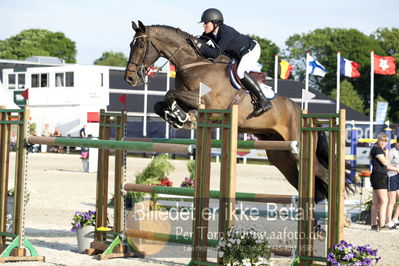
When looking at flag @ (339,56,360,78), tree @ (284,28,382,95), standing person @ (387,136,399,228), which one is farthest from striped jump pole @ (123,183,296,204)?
tree @ (284,28,382,95)

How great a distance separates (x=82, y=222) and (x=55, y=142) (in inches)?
42.3

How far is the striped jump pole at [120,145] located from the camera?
5.14m

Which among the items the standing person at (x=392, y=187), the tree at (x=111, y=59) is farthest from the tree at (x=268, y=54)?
the standing person at (x=392, y=187)

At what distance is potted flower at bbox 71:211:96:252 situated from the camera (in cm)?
661

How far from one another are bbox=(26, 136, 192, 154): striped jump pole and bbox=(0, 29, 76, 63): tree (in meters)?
64.4

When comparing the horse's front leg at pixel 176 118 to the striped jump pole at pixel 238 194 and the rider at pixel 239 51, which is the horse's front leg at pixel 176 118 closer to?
the striped jump pole at pixel 238 194

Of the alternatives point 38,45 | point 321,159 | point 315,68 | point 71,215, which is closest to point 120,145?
point 321,159

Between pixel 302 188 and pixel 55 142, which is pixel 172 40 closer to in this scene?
pixel 55 142

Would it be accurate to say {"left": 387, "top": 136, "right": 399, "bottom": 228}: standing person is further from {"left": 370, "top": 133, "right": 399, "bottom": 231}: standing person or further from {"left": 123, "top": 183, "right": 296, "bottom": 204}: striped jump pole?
{"left": 123, "top": 183, "right": 296, "bottom": 204}: striped jump pole

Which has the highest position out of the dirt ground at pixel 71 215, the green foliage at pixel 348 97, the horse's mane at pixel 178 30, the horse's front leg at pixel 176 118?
the green foliage at pixel 348 97

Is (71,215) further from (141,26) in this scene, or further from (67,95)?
(67,95)

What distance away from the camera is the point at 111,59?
7962cm

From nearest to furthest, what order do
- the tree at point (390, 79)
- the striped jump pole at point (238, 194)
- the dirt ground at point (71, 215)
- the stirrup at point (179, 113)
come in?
the striped jump pole at point (238, 194) → the stirrup at point (179, 113) → the dirt ground at point (71, 215) → the tree at point (390, 79)

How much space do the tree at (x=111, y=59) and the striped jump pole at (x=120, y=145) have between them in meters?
73.7
